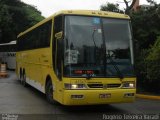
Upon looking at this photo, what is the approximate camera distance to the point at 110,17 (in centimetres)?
1272

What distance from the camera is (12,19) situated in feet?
153

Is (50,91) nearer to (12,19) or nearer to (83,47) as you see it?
(83,47)

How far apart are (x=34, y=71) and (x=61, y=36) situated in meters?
5.80

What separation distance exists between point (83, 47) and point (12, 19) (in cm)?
3577

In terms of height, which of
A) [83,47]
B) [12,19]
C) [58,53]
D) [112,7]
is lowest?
[58,53]

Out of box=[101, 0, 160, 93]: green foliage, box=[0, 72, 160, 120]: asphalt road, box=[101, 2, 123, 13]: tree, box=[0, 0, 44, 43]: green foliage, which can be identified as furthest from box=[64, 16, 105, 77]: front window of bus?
box=[0, 0, 44, 43]: green foliage

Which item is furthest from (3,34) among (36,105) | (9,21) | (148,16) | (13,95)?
(36,105)

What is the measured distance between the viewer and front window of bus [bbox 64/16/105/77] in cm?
1184

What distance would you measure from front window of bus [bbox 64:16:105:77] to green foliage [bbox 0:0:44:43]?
30.4m

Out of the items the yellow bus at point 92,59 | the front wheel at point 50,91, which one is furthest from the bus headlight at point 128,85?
the front wheel at point 50,91

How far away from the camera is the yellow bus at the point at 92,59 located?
11.8 meters

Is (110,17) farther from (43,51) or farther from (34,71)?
(34,71)

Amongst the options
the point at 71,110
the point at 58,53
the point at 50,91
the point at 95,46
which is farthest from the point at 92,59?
the point at 50,91

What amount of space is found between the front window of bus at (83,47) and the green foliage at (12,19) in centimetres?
3036
